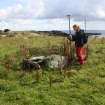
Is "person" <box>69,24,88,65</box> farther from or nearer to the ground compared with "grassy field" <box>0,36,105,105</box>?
farther from the ground

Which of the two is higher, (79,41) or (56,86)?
(79,41)

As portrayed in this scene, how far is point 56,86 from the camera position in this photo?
706 inches

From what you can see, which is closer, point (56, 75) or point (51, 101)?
point (51, 101)

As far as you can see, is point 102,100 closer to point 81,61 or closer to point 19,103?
point 19,103

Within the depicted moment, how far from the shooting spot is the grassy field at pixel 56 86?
52.6 feet

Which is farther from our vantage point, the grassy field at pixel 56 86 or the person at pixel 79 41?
the person at pixel 79 41

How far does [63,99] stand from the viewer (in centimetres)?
1620

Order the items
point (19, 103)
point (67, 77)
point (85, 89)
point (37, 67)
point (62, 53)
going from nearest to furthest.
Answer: point (19, 103) < point (85, 89) < point (67, 77) < point (37, 67) < point (62, 53)

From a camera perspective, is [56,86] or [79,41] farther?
[79,41]

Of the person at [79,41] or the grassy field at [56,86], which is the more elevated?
the person at [79,41]

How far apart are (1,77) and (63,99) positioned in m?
5.01

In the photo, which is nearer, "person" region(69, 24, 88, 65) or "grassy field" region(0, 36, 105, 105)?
"grassy field" region(0, 36, 105, 105)

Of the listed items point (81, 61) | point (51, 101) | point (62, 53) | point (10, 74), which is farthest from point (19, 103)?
point (62, 53)

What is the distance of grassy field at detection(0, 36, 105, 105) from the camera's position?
16020 millimetres
